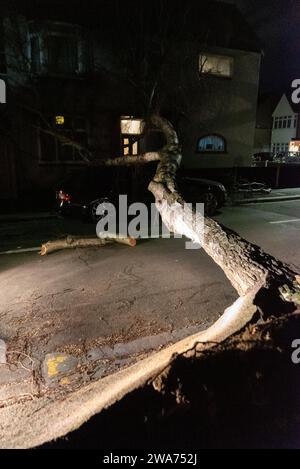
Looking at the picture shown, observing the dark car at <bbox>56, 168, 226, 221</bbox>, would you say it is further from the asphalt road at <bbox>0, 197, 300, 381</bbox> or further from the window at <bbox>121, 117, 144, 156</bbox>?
the window at <bbox>121, 117, 144, 156</bbox>

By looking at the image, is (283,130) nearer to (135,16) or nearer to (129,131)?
(129,131)

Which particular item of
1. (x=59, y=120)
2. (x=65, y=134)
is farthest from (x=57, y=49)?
(x=65, y=134)

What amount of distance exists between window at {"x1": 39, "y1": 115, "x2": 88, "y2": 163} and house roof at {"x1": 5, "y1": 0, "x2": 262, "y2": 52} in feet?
12.1

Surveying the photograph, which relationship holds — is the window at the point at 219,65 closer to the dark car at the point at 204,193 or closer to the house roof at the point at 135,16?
the house roof at the point at 135,16

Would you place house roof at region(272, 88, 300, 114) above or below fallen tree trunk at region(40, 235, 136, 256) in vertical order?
above

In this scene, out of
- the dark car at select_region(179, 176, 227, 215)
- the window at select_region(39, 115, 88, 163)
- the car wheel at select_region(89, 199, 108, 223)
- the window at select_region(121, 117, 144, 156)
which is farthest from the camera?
the window at select_region(121, 117, 144, 156)

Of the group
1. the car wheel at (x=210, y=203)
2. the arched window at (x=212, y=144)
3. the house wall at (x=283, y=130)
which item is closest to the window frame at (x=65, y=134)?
the arched window at (x=212, y=144)

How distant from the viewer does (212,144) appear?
59.2 ft

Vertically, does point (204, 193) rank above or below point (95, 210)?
above

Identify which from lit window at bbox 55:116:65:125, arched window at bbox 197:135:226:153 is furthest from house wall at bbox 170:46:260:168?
lit window at bbox 55:116:65:125

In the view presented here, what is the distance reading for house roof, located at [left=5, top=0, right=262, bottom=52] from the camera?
13242mm

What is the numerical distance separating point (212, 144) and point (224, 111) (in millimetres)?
1680
